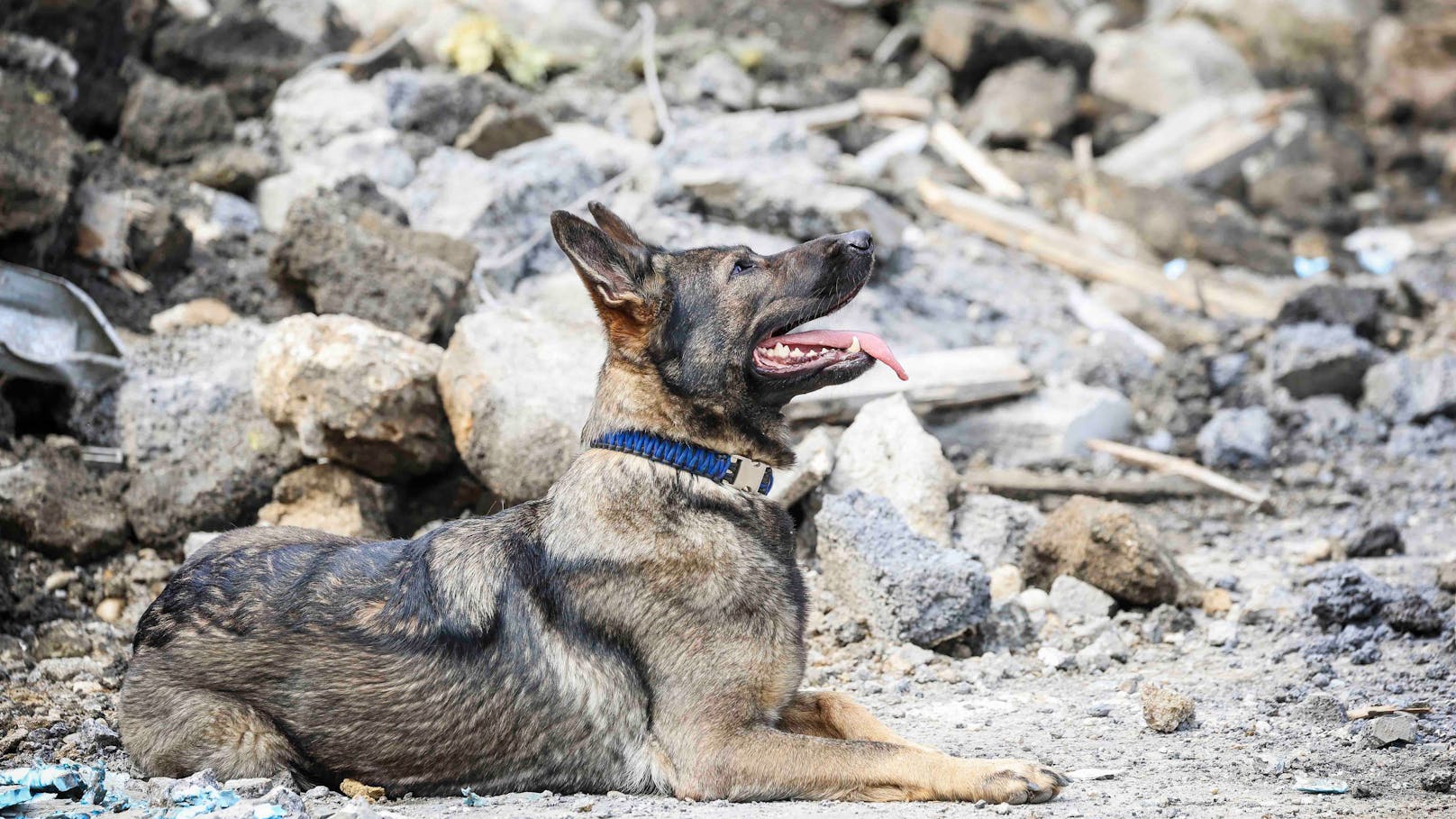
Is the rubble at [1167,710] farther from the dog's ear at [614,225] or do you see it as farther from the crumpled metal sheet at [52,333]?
the crumpled metal sheet at [52,333]

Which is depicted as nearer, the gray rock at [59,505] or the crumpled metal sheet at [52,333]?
the gray rock at [59,505]

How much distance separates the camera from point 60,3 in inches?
410

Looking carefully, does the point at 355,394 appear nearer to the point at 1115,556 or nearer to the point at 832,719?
the point at 832,719

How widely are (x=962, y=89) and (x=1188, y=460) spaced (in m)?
8.77

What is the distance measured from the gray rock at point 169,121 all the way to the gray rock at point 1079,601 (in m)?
8.18

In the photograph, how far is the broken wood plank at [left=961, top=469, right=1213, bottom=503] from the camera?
8805 millimetres

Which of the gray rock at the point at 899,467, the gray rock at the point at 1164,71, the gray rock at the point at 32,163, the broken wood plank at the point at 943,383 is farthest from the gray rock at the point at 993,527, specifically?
the gray rock at the point at 1164,71

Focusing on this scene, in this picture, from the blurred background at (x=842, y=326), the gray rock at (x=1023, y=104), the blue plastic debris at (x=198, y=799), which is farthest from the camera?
the gray rock at (x=1023, y=104)

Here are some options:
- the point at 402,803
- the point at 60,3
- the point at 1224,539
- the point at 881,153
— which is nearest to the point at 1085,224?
the point at 881,153

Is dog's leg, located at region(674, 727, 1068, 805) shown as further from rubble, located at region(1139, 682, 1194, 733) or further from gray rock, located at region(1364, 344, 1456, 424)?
gray rock, located at region(1364, 344, 1456, 424)

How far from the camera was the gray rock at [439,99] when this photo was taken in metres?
12.1

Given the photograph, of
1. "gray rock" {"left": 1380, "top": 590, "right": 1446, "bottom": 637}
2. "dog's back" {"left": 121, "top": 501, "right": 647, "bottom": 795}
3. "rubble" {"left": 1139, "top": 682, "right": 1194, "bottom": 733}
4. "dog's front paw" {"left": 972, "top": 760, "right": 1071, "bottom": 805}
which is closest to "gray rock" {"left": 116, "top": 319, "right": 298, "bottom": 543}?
"dog's back" {"left": 121, "top": 501, "right": 647, "bottom": 795}

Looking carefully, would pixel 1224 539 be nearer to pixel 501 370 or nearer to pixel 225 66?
pixel 501 370

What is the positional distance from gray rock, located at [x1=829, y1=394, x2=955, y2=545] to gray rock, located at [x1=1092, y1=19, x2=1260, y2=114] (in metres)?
11.5
